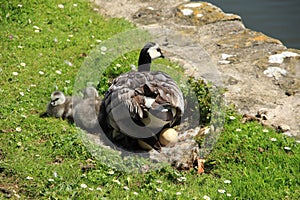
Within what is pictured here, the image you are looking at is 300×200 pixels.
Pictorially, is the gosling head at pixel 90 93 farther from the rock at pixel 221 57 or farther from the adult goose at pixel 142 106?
the rock at pixel 221 57

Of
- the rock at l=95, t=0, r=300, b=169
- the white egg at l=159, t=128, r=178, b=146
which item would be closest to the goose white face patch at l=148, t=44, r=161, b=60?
the rock at l=95, t=0, r=300, b=169

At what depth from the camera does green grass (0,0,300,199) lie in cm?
581

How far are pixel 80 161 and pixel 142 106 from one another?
36.5 inches

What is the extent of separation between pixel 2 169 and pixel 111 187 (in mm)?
1184

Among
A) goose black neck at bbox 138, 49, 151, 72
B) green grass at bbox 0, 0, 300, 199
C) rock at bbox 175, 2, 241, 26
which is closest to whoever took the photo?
green grass at bbox 0, 0, 300, 199

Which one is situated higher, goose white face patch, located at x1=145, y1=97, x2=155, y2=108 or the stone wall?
goose white face patch, located at x1=145, y1=97, x2=155, y2=108

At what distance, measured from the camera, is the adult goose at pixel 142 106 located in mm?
Result: 6422

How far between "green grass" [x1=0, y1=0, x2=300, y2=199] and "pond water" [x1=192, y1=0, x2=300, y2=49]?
4593 mm

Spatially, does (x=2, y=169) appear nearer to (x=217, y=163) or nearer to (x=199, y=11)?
(x=217, y=163)

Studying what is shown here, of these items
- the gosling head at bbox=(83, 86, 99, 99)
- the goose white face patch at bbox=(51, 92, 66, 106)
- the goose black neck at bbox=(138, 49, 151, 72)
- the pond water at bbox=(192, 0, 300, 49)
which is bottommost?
the pond water at bbox=(192, 0, 300, 49)

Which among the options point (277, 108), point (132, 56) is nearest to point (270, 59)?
point (277, 108)

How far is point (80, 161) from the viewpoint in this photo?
6320 mm

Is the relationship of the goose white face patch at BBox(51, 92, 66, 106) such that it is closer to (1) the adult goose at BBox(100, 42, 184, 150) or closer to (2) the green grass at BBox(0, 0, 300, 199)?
(2) the green grass at BBox(0, 0, 300, 199)

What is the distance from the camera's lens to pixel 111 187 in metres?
5.86
